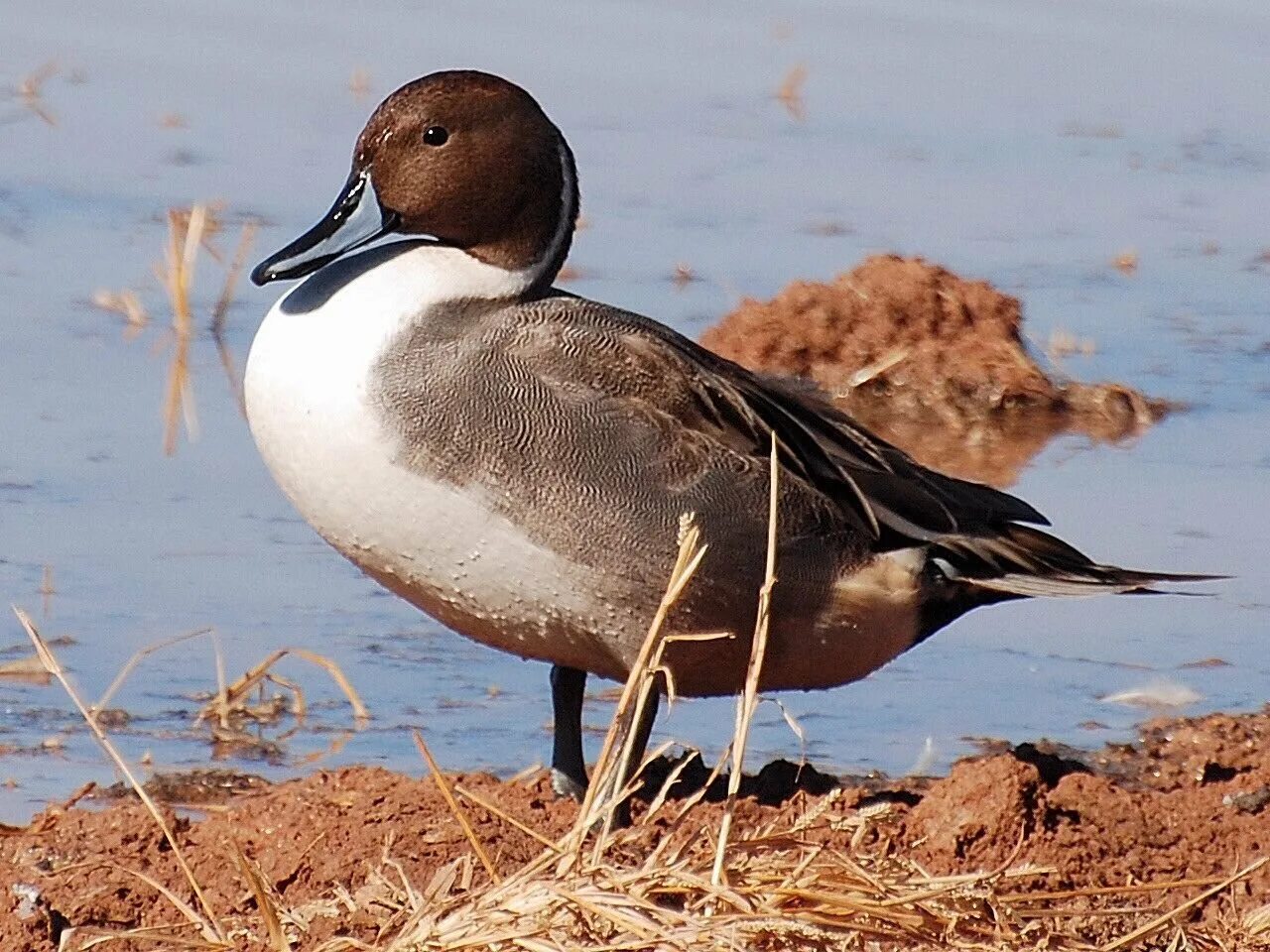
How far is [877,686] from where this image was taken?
20.1ft

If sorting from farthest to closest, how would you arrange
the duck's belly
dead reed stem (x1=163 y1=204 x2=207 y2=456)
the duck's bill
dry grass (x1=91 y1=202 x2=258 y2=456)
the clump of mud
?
the clump of mud < dry grass (x1=91 y1=202 x2=258 y2=456) < dead reed stem (x1=163 y1=204 x2=207 y2=456) < the duck's bill < the duck's belly

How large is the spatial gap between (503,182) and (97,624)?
1.48 metres


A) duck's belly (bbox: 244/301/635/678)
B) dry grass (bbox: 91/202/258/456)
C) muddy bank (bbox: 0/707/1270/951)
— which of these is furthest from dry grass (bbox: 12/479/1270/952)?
dry grass (bbox: 91/202/258/456)

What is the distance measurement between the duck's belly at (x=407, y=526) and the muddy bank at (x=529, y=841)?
0.95ft

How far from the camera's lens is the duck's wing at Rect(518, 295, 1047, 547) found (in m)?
4.85

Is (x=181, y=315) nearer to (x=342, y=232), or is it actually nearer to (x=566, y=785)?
(x=342, y=232)

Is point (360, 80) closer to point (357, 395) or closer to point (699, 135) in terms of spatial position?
point (699, 135)

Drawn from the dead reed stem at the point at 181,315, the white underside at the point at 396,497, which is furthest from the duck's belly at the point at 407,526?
the dead reed stem at the point at 181,315

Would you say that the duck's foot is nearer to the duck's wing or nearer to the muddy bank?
the muddy bank

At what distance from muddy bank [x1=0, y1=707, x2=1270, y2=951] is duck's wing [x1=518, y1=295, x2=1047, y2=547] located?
0.50m

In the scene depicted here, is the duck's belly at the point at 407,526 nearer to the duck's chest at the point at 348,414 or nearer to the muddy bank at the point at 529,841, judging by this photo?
the duck's chest at the point at 348,414

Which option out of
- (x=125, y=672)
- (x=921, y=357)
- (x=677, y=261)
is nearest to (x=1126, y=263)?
(x=677, y=261)

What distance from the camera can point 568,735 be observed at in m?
5.01

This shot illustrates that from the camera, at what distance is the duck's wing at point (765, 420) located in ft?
15.9
